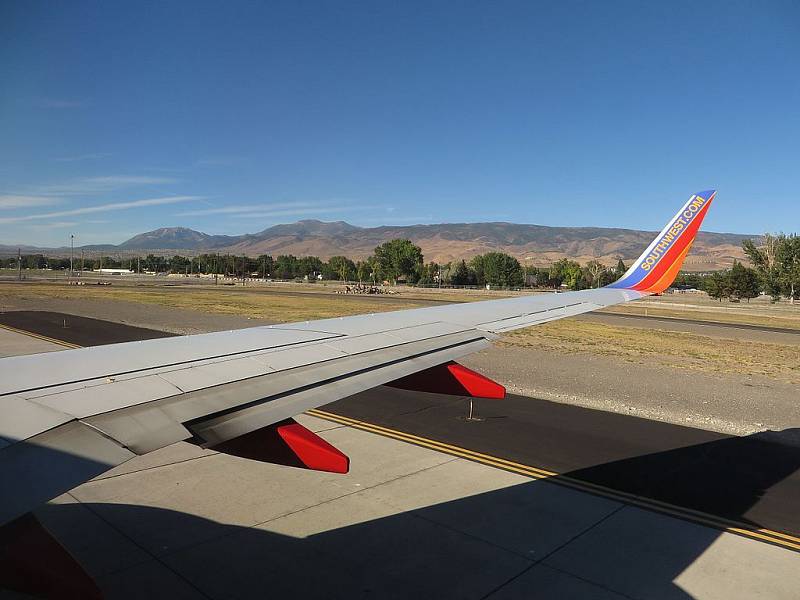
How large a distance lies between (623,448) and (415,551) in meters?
5.56

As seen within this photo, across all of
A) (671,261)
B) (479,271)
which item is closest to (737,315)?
(671,261)

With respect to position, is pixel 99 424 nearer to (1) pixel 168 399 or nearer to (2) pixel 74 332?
(1) pixel 168 399

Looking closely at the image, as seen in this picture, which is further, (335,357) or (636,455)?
(636,455)

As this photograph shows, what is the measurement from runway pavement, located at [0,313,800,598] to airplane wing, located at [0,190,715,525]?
251 centimetres

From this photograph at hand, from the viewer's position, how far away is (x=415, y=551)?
20.5ft

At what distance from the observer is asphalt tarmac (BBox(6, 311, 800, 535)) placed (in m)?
7.97

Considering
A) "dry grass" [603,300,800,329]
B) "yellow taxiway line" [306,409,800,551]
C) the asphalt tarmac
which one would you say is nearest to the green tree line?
"dry grass" [603,300,800,329]

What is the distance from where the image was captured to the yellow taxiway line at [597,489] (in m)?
6.83

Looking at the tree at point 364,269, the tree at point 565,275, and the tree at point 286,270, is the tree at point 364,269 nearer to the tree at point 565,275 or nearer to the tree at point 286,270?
the tree at point 286,270

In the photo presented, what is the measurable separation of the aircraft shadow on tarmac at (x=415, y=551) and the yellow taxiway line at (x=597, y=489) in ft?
0.92

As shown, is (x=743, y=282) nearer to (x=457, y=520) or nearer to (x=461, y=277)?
(x=461, y=277)

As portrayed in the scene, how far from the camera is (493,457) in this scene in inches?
370

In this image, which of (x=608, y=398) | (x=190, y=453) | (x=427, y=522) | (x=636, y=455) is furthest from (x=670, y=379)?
(x=190, y=453)

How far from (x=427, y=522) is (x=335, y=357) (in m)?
3.35
